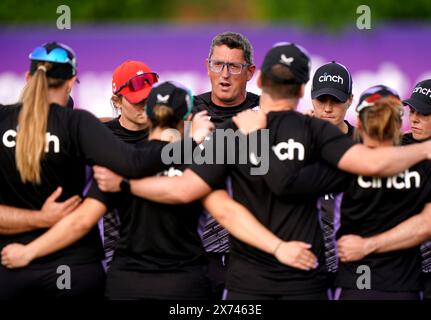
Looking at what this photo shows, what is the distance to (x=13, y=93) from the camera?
16875 mm

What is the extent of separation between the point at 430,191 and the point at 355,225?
532mm

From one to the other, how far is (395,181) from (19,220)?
246 cm

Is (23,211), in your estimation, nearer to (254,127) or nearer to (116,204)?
(116,204)

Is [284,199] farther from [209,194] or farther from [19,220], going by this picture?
[19,220]

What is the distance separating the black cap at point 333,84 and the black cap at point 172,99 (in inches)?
77.9

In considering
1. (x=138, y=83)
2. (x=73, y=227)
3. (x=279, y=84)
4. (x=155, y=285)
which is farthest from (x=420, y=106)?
(x=73, y=227)

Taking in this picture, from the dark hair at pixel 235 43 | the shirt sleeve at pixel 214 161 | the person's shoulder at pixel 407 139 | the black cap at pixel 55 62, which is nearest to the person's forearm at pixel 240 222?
the shirt sleeve at pixel 214 161

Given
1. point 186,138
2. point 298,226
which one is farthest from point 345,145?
point 186,138

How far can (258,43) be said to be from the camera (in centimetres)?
1644

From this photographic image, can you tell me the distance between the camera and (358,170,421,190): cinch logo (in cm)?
542

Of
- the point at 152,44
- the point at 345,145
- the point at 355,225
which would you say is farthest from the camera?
the point at 152,44

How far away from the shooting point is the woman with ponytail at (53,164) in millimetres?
5379

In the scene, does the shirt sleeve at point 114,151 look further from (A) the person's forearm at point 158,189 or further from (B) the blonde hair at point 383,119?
(B) the blonde hair at point 383,119

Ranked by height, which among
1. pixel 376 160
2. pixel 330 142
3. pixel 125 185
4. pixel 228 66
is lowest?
pixel 125 185
